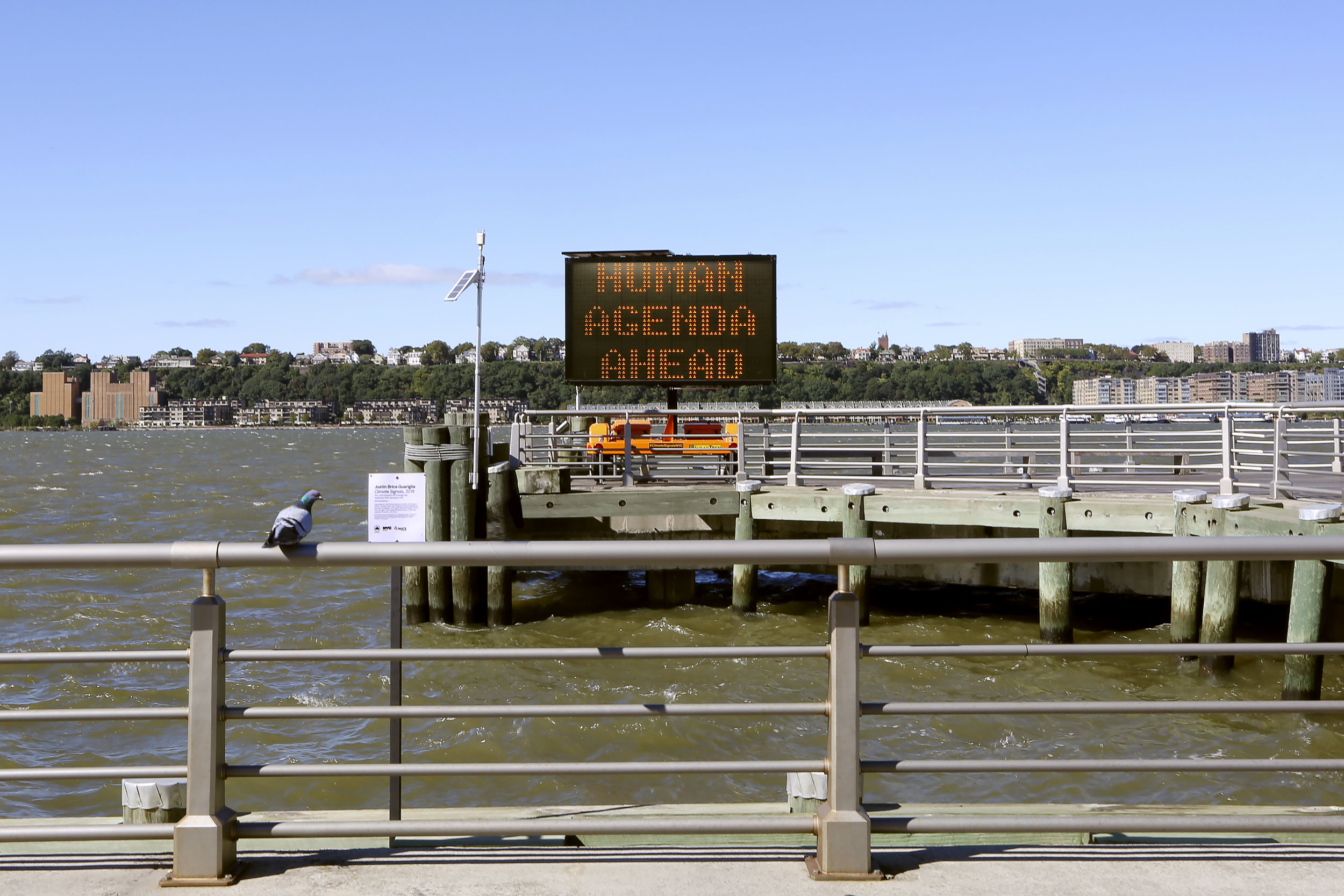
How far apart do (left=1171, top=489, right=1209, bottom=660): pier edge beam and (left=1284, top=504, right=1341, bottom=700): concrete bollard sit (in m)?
1.30

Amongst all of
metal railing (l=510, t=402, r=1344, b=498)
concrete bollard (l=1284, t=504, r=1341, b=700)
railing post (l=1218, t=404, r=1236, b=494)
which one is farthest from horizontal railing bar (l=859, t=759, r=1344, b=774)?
railing post (l=1218, t=404, r=1236, b=494)

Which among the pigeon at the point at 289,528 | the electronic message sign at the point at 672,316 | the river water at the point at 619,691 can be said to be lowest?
the river water at the point at 619,691

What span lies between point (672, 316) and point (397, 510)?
15.3 meters

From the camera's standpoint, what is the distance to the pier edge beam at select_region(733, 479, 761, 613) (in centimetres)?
1602

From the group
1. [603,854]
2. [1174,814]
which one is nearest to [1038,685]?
[1174,814]

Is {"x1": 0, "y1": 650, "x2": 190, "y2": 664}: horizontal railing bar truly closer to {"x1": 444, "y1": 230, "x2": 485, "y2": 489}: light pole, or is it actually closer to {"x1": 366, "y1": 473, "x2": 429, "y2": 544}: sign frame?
{"x1": 366, "y1": 473, "x2": 429, "y2": 544}: sign frame

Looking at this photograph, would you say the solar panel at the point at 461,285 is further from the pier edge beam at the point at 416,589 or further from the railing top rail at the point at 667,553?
the railing top rail at the point at 667,553

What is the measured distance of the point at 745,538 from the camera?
16250mm

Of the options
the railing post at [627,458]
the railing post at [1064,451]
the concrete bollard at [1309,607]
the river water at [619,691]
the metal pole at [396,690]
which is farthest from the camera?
the railing post at [627,458]

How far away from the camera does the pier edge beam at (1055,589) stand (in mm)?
13547

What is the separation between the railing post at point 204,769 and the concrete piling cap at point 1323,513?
10.4m

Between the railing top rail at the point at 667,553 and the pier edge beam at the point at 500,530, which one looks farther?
the pier edge beam at the point at 500,530

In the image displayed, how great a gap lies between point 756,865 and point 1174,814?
150cm

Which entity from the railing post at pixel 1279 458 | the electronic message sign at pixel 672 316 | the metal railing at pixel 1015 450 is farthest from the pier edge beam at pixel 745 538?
the railing post at pixel 1279 458
